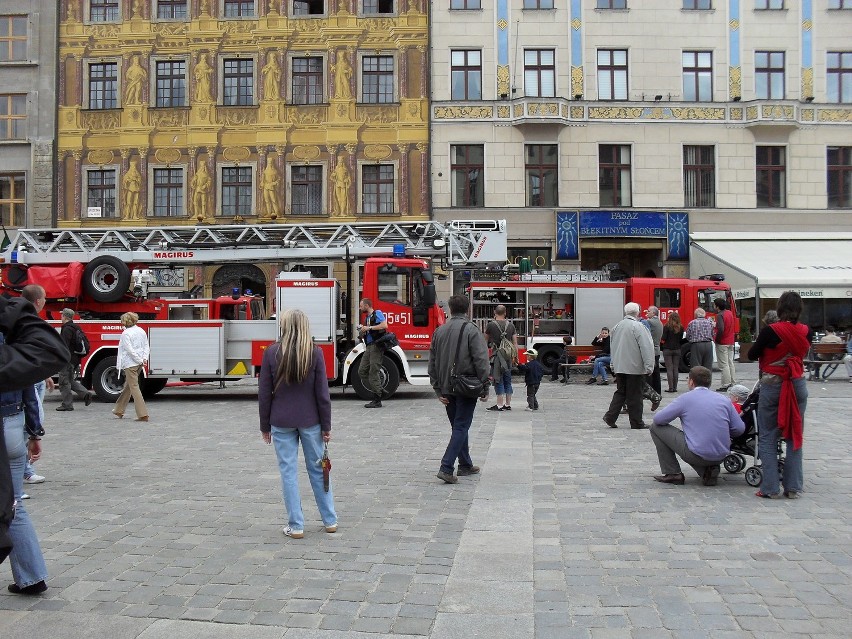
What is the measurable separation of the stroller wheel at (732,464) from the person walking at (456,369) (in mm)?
2530

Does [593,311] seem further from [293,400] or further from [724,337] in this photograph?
[293,400]

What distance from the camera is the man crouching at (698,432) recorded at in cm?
786

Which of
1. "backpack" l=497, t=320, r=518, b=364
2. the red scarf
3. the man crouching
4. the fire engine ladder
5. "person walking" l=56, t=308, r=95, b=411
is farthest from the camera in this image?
the fire engine ladder

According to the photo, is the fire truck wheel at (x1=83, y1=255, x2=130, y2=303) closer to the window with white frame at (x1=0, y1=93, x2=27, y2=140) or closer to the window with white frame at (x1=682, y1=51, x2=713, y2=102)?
the window with white frame at (x1=0, y1=93, x2=27, y2=140)

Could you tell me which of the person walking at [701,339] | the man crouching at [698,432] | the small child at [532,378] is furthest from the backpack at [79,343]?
the person walking at [701,339]

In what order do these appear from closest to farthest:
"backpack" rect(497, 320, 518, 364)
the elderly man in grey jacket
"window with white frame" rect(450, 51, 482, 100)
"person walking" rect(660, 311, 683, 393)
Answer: the elderly man in grey jacket → "backpack" rect(497, 320, 518, 364) → "person walking" rect(660, 311, 683, 393) → "window with white frame" rect(450, 51, 482, 100)

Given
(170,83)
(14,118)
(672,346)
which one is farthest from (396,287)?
(14,118)

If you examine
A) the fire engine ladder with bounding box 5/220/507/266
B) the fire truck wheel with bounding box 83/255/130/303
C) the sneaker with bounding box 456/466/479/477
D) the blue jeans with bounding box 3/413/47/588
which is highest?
the fire engine ladder with bounding box 5/220/507/266

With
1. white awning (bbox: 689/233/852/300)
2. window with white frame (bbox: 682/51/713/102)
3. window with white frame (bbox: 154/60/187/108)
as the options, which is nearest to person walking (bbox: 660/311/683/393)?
white awning (bbox: 689/233/852/300)

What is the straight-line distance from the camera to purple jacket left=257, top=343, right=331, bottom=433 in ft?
20.5

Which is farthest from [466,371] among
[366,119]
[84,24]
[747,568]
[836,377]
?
[84,24]

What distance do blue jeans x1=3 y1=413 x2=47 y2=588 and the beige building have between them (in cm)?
2672

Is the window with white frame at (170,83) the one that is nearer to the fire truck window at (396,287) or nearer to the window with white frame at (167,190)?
the window with white frame at (167,190)

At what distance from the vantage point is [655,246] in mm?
31344
